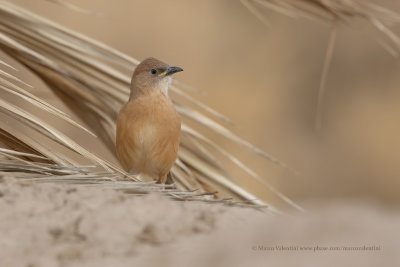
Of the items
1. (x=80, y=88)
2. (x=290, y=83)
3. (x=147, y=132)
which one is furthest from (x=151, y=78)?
(x=290, y=83)

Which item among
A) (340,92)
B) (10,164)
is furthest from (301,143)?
(10,164)

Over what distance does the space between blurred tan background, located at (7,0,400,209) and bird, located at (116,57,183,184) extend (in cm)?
484

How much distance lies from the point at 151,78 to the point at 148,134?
1.23 feet

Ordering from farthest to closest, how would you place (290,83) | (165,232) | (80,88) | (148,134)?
(290,83), (148,134), (80,88), (165,232)

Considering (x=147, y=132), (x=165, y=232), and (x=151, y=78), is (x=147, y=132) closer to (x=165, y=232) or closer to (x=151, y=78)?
(x=151, y=78)

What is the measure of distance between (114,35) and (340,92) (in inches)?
123

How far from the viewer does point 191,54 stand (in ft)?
29.1

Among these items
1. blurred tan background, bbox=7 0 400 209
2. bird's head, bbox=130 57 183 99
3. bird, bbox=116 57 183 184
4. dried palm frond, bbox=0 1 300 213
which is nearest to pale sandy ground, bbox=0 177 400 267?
dried palm frond, bbox=0 1 300 213

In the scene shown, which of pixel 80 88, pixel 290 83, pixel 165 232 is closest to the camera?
pixel 165 232

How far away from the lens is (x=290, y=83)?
942 cm

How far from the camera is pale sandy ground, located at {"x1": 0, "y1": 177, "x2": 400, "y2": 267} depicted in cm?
136

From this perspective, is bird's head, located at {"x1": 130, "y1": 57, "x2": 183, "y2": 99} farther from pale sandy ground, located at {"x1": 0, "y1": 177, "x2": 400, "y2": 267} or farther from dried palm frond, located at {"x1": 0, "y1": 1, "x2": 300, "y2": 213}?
pale sandy ground, located at {"x1": 0, "y1": 177, "x2": 400, "y2": 267}

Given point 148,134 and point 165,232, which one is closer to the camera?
point 165,232

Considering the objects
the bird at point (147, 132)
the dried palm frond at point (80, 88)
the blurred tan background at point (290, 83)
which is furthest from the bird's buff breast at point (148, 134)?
the blurred tan background at point (290, 83)
